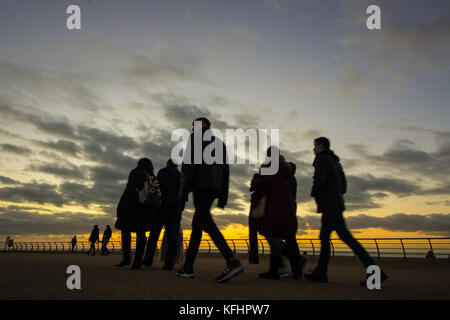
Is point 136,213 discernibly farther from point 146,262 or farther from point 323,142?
point 323,142

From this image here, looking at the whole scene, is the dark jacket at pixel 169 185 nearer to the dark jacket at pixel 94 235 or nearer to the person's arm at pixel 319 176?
the person's arm at pixel 319 176

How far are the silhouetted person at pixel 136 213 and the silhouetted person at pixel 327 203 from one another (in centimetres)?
299

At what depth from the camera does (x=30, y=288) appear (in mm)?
4285

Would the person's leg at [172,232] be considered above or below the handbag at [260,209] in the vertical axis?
below

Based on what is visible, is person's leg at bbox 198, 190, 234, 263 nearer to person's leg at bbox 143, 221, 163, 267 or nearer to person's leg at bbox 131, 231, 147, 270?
person's leg at bbox 131, 231, 147, 270

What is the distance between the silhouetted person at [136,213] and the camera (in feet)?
22.8

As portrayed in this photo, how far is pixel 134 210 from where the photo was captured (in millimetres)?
7035

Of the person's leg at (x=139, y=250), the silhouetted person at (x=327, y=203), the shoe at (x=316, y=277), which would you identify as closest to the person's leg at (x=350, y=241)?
the silhouetted person at (x=327, y=203)

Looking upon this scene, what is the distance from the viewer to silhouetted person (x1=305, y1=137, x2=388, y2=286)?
17.9ft

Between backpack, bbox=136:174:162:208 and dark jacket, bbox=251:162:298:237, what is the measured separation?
6.62 ft
